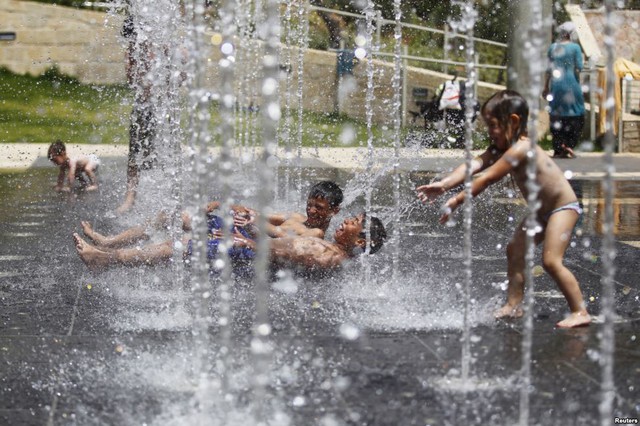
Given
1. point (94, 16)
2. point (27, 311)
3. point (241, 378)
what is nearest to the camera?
point (241, 378)

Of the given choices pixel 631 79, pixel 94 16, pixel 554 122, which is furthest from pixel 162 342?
pixel 94 16

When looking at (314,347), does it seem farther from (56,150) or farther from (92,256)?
(56,150)

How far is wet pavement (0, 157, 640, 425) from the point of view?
3.90 metres

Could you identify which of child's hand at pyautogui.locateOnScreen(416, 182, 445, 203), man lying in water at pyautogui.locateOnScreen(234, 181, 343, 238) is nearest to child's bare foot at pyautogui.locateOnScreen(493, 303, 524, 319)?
child's hand at pyautogui.locateOnScreen(416, 182, 445, 203)

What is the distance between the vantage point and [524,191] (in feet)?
18.1

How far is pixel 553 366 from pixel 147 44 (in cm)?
534

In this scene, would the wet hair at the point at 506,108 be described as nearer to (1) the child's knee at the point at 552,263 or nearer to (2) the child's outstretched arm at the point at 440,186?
(2) the child's outstretched arm at the point at 440,186

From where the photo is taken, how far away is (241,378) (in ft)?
13.9

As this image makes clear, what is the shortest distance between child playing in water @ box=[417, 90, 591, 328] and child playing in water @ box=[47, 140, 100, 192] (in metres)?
5.61

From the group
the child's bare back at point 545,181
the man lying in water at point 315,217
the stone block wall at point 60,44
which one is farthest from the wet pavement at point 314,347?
the stone block wall at point 60,44

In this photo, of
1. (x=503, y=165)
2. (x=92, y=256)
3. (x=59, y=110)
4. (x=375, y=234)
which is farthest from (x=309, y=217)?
(x=59, y=110)

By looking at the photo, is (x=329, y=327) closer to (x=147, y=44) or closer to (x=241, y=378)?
(x=241, y=378)

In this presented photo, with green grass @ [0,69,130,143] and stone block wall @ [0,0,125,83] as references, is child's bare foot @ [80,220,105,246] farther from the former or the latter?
stone block wall @ [0,0,125,83]

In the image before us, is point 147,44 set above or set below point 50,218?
above
